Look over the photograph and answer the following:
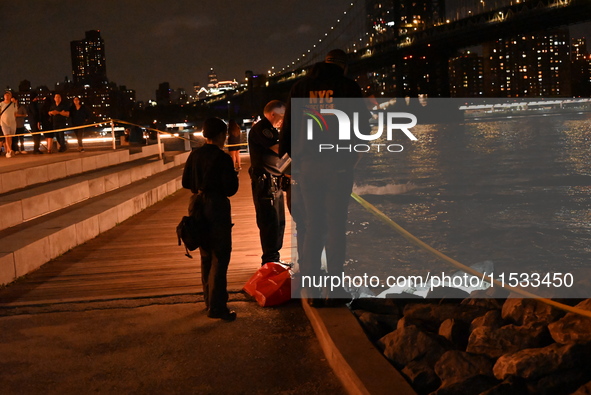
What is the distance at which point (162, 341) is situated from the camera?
4289 mm

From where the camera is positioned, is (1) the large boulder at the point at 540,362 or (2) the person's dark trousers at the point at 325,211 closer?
(1) the large boulder at the point at 540,362

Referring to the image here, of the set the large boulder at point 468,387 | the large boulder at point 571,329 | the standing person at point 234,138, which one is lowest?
the large boulder at point 468,387

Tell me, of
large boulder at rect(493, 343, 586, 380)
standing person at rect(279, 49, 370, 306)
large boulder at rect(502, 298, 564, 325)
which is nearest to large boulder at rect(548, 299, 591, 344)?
large boulder at rect(502, 298, 564, 325)

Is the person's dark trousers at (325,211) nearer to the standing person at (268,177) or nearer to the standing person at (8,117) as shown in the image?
the standing person at (268,177)

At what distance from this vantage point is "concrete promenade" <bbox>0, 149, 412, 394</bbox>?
11.8ft

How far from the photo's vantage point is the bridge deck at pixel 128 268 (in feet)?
17.9

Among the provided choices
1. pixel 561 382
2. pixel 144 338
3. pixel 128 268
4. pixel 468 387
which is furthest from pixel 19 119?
pixel 561 382

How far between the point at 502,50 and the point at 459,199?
401 ft

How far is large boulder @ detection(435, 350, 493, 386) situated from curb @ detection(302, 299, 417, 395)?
0.92 feet

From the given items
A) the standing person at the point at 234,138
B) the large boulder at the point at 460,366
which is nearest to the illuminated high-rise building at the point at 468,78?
the standing person at the point at 234,138

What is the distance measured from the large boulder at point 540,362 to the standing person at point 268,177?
2.50 metres

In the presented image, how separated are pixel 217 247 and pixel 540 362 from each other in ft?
7.18

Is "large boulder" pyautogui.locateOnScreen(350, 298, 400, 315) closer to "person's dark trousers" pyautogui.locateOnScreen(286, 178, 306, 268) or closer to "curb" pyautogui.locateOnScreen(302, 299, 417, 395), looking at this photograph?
"curb" pyautogui.locateOnScreen(302, 299, 417, 395)

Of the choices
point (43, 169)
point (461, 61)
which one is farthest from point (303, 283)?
point (461, 61)
